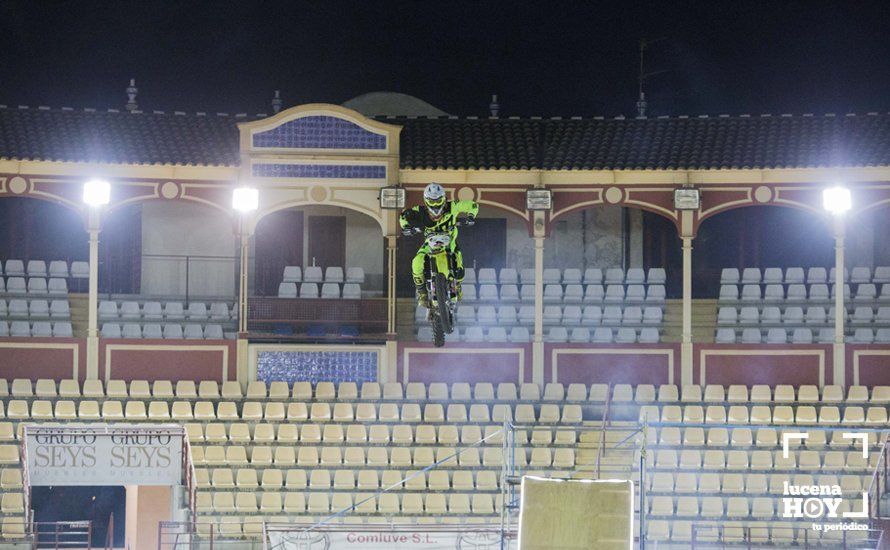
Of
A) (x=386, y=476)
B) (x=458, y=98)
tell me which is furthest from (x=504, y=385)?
(x=458, y=98)

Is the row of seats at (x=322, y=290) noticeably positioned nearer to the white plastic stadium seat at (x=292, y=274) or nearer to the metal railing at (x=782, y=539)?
the white plastic stadium seat at (x=292, y=274)

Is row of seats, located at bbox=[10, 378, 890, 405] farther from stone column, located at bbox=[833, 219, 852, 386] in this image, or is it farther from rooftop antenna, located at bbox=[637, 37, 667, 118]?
rooftop antenna, located at bbox=[637, 37, 667, 118]

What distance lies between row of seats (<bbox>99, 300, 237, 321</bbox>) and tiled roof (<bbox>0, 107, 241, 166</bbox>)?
2.32 meters

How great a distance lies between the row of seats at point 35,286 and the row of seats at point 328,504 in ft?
16.6

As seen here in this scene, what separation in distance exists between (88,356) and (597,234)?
902cm

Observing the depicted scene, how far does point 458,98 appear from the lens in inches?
1334

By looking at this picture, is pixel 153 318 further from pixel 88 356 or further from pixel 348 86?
pixel 348 86

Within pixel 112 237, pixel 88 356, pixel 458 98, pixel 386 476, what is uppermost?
pixel 458 98

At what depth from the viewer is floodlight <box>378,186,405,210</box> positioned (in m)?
25.5

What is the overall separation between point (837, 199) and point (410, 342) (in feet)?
22.2

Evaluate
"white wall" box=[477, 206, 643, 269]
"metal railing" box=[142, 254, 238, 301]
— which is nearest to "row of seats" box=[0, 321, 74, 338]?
"metal railing" box=[142, 254, 238, 301]

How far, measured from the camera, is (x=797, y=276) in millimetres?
27062

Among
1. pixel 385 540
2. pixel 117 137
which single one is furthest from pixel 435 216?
pixel 117 137

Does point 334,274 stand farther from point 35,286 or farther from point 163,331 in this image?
point 35,286
